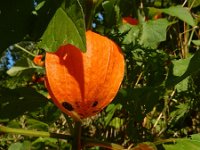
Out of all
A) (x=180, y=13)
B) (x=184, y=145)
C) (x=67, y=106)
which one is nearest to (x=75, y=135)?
(x=67, y=106)

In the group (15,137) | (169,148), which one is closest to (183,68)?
(169,148)

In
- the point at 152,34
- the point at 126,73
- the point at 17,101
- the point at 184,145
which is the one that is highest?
the point at 152,34

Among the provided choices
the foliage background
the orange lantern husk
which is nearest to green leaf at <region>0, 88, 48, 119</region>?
the foliage background

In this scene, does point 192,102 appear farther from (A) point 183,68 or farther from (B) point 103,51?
(B) point 103,51

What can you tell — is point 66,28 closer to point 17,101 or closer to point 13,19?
point 13,19

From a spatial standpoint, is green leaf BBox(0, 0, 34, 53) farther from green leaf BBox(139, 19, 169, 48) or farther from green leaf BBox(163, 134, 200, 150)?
green leaf BBox(139, 19, 169, 48)

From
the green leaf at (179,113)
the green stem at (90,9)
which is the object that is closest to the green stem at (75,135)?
the green stem at (90,9)
